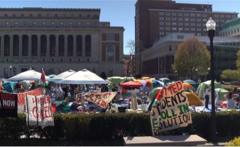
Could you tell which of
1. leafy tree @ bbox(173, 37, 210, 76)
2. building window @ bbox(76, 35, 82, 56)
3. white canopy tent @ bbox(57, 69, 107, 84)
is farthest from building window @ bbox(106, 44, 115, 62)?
white canopy tent @ bbox(57, 69, 107, 84)

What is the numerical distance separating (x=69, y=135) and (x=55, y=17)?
14483 centimetres

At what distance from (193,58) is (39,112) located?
317 feet

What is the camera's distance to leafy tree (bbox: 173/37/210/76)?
112 metres

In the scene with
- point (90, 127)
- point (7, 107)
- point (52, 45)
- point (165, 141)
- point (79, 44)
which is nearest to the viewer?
point (165, 141)

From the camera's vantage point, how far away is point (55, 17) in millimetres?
160750

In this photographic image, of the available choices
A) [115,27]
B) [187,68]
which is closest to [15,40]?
[115,27]

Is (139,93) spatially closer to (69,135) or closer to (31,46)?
(69,135)

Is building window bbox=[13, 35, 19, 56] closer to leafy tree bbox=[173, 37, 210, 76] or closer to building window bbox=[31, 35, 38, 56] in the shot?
building window bbox=[31, 35, 38, 56]

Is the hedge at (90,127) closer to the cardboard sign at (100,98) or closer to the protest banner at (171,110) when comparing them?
the protest banner at (171,110)

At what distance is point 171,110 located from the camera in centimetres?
1789

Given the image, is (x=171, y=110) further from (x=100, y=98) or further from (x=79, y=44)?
(x=79, y=44)

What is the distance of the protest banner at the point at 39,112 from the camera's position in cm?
1805

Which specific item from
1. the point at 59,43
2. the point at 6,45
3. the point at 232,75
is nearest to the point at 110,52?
the point at 59,43

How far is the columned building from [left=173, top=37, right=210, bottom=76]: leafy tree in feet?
144
